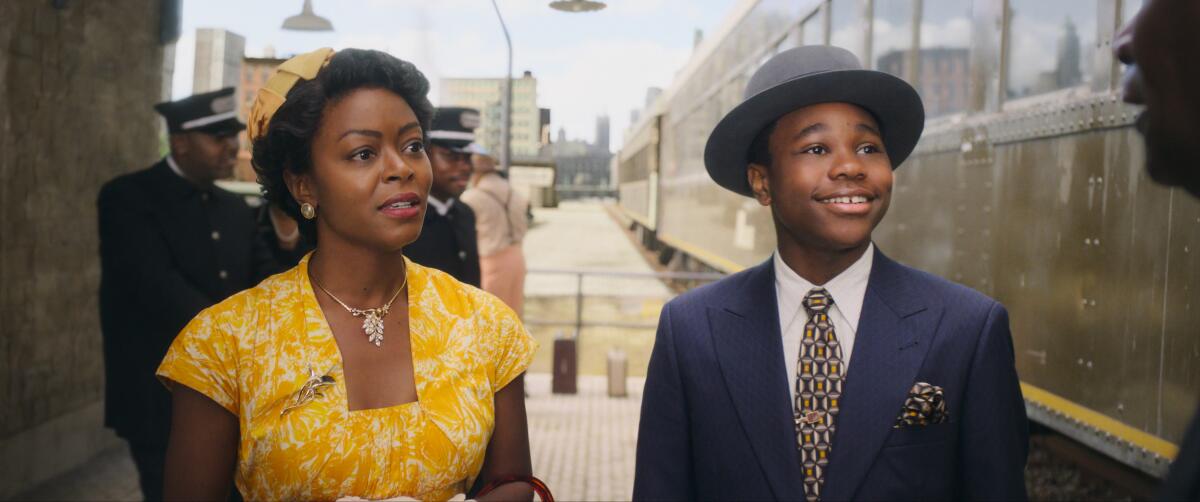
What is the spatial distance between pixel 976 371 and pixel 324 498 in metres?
1.17

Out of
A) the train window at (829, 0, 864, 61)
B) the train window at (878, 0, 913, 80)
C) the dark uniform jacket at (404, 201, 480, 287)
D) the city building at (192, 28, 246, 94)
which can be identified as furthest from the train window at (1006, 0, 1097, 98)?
the city building at (192, 28, 246, 94)

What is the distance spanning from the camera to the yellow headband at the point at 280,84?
5.94 ft

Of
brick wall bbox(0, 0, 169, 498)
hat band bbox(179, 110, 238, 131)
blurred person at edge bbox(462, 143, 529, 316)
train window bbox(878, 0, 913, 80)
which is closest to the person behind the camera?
hat band bbox(179, 110, 238, 131)

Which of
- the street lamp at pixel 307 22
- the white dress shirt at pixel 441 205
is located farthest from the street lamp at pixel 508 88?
the white dress shirt at pixel 441 205

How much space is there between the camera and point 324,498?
5.83 ft

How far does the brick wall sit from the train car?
450cm

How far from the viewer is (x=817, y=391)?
189cm

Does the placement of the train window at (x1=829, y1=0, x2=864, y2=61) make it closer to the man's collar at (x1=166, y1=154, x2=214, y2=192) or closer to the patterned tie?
the man's collar at (x1=166, y1=154, x2=214, y2=192)

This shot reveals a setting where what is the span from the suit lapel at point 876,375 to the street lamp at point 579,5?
7.91m

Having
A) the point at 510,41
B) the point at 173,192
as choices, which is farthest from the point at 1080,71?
the point at 510,41

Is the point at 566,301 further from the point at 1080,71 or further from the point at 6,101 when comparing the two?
the point at 1080,71

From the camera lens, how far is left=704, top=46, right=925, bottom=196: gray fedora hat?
1.94 meters

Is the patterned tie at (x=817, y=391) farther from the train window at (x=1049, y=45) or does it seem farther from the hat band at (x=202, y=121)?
the hat band at (x=202, y=121)

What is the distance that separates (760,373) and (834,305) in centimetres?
20
